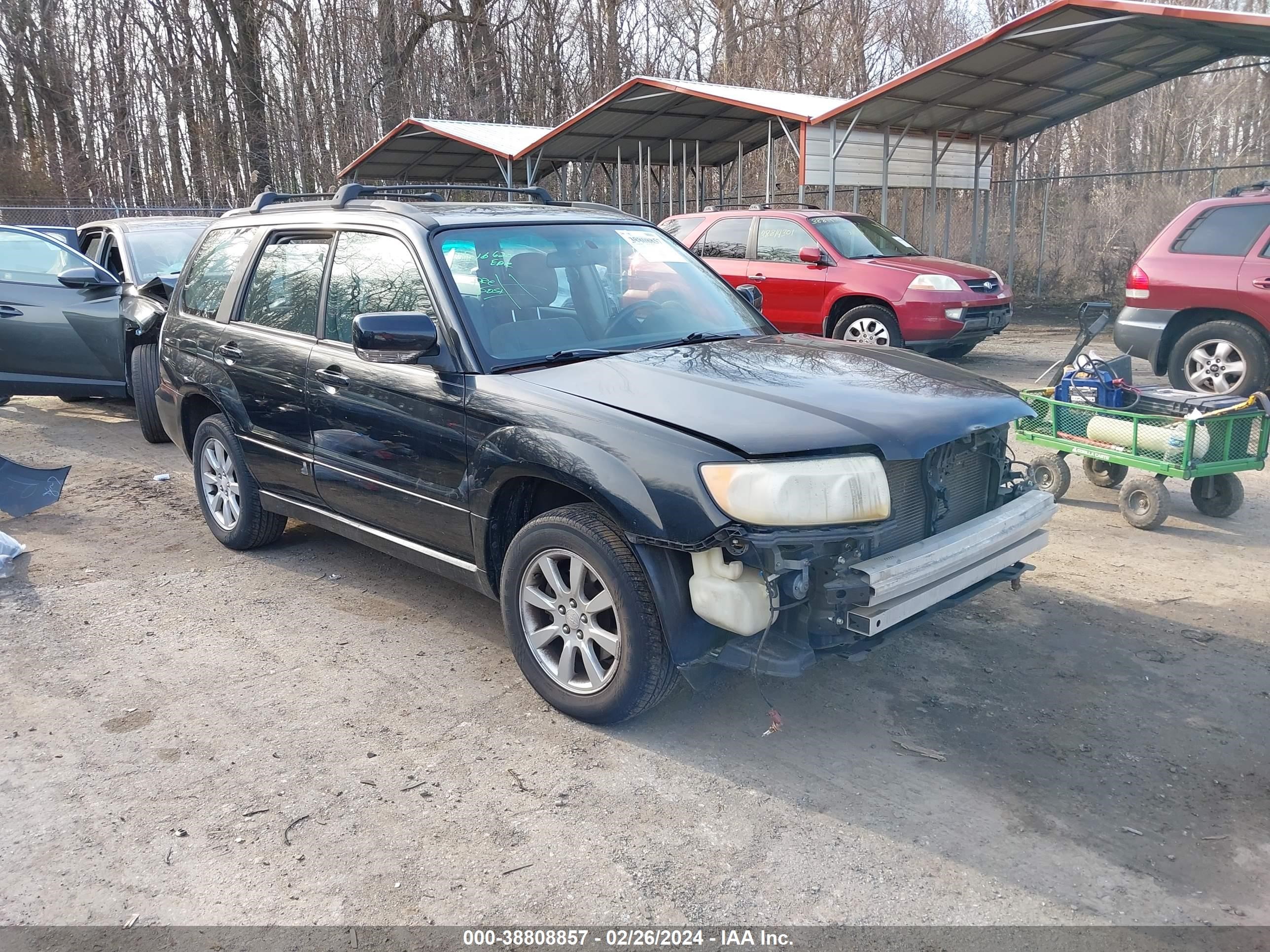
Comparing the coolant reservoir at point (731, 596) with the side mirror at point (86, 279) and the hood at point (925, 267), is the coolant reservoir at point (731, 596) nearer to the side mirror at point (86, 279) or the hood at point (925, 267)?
the side mirror at point (86, 279)

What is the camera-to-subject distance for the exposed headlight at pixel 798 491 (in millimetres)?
3145

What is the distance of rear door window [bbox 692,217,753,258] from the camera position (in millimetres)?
12086

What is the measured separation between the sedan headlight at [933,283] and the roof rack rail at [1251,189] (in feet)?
8.74

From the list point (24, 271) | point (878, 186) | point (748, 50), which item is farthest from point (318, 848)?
point (748, 50)

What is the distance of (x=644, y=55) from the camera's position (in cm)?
3127

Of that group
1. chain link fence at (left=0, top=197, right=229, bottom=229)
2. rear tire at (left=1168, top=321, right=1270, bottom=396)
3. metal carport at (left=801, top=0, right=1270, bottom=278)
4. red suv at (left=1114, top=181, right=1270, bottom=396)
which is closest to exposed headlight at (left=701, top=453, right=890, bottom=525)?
rear tire at (left=1168, top=321, right=1270, bottom=396)

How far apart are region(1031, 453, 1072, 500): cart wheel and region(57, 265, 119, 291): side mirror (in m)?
7.67

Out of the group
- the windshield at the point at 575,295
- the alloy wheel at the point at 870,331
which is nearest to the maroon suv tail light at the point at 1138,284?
the alloy wheel at the point at 870,331

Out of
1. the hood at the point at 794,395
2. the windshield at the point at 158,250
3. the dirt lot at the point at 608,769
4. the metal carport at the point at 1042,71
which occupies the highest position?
the metal carport at the point at 1042,71

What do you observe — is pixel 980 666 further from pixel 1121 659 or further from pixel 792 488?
pixel 792 488

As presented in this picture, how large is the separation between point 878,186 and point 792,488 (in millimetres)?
14626

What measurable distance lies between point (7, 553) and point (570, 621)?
370 cm

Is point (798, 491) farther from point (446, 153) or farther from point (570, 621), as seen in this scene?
point (446, 153)

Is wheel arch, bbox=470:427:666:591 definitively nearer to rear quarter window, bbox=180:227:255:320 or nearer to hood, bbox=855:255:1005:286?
rear quarter window, bbox=180:227:255:320
